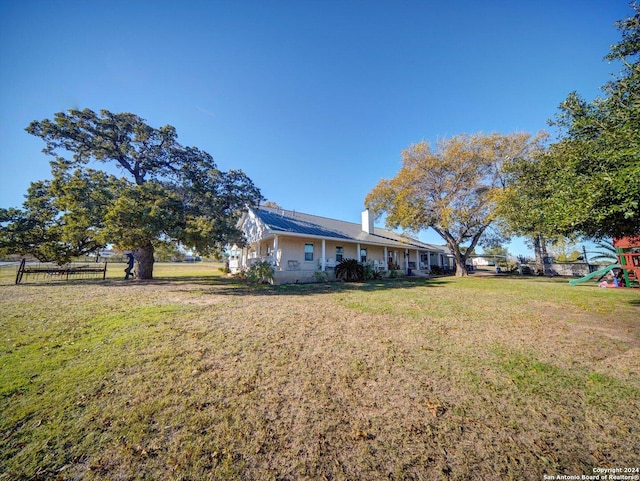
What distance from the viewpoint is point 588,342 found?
4.68 meters

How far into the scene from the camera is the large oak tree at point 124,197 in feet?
36.8

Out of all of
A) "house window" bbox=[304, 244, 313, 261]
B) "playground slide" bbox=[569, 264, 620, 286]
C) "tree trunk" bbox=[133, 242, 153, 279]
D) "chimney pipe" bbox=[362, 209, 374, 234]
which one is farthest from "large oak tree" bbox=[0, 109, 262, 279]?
"playground slide" bbox=[569, 264, 620, 286]

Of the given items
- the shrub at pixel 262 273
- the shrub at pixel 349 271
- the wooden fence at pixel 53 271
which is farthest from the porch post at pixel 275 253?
the wooden fence at pixel 53 271

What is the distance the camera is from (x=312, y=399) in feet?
9.32

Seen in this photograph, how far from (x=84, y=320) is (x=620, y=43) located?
51.1 ft

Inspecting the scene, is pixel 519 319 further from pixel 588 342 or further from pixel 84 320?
pixel 84 320

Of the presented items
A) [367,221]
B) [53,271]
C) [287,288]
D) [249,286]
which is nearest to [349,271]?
[287,288]

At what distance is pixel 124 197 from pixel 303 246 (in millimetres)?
10228

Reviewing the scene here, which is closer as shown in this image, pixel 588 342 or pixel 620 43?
pixel 588 342

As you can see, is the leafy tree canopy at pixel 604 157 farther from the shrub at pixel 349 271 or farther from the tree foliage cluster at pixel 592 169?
the shrub at pixel 349 271

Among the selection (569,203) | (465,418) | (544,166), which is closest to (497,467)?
(465,418)

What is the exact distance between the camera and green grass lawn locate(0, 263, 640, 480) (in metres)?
1.99

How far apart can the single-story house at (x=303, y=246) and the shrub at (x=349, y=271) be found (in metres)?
0.65

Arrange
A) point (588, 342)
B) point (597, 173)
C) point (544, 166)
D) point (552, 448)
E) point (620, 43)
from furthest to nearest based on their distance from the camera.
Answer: point (544, 166), point (620, 43), point (597, 173), point (588, 342), point (552, 448)
